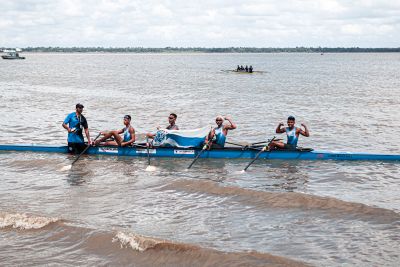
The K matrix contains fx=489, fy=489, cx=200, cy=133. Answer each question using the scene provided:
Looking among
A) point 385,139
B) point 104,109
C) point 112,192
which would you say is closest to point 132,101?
point 104,109

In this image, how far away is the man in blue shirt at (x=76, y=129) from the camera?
57.8ft

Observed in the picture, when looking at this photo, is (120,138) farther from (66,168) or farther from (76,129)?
(66,168)

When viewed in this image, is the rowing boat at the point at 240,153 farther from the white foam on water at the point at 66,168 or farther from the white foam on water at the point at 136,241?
the white foam on water at the point at 136,241

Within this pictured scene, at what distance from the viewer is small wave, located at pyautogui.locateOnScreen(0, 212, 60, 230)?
10844 mm

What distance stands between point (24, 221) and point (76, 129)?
703 cm

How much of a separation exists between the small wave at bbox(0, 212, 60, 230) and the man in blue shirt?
21.4ft

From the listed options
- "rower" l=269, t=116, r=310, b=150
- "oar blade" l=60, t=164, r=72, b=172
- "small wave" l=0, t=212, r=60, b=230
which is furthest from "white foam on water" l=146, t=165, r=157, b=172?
"small wave" l=0, t=212, r=60, b=230

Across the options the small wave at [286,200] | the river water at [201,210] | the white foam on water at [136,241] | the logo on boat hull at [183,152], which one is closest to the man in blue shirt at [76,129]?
the river water at [201,210]

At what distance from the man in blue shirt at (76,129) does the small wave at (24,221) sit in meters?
6.51

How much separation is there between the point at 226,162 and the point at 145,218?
250 inches

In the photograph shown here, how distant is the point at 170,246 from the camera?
9.84m

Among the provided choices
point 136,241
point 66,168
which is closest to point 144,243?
point 136,241

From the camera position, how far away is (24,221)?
11008 millimetres

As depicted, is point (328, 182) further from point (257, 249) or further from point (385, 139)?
point (385, 139)
